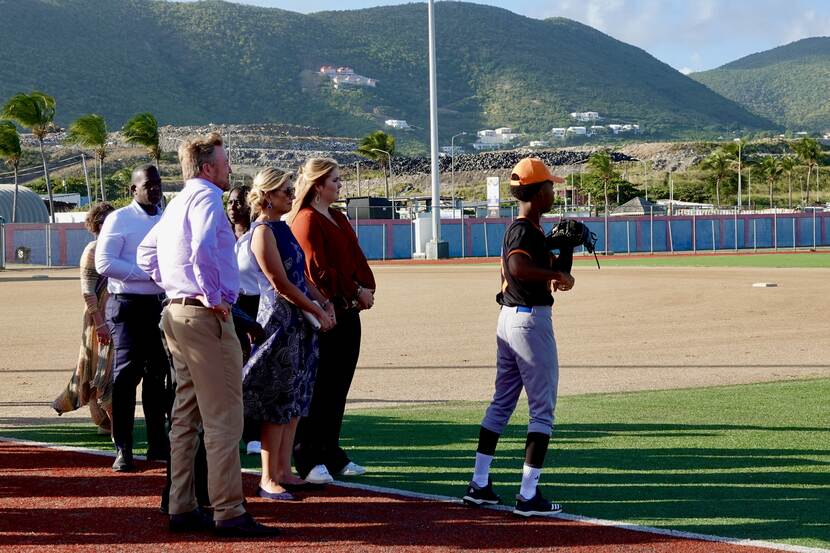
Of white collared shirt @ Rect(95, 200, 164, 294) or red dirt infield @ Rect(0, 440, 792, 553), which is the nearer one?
red dirt infield @ Rect(0, 440, 792, 553)

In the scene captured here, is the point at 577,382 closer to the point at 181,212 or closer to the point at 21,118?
the point at 181,212

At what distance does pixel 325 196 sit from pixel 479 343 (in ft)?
34.2

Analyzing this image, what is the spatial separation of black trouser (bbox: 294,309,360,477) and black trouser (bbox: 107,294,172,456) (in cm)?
106

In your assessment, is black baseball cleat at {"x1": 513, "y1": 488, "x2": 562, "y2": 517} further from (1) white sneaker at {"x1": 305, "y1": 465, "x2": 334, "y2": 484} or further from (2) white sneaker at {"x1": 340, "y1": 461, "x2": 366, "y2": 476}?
(2) white sneaker at {"x1": 340, "y1": 461, "x2": 366, "y2": 476}

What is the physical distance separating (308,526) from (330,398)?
151 cm

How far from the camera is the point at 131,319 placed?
27.4 ft

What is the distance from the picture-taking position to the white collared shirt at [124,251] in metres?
8.34

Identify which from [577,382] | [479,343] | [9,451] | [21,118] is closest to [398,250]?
[21,118]

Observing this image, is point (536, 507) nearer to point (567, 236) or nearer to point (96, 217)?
point (567, 236)

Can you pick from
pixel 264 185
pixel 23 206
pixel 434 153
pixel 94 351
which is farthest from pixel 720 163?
pixel 264 185

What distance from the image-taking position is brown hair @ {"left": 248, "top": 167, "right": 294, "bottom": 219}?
24.5 ft

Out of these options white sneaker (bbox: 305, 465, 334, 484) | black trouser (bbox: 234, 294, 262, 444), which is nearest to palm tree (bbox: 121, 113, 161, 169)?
black trouser (bbox: 234, 294, 262, 444)

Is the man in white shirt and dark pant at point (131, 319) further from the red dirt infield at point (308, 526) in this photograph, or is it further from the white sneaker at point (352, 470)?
the white sneaker at point (352, 470)

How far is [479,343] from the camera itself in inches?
711
